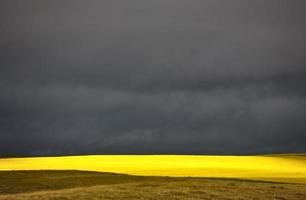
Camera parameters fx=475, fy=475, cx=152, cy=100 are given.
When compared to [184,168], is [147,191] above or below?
below

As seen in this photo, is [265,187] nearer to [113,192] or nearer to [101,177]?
[113,192]

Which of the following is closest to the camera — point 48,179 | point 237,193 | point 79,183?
point 237,193

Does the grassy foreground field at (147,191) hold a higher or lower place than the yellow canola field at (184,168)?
lower

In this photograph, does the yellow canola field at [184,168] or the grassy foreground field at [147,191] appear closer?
the grassy foreground field at [147,191]

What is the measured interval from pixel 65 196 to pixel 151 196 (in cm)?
518

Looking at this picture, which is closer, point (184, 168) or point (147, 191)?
point (147, 191)

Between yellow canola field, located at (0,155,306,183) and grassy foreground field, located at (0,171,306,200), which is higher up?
yellow canola field, located at (0,155,306,183)

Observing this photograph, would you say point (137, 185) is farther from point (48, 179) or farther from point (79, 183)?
point (48, 179)

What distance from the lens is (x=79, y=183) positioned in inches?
1577

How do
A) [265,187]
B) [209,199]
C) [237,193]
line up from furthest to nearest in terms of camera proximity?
[265,187]
[237,193]
[209,199]

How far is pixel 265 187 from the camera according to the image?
109 feet

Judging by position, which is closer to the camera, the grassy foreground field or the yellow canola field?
the grassy foreground field

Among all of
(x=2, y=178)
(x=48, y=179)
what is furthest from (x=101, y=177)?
(x=2, y=178)

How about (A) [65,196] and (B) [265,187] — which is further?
(B) [265,187]
